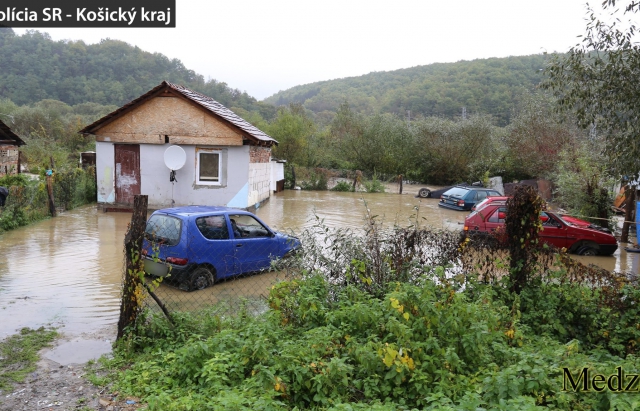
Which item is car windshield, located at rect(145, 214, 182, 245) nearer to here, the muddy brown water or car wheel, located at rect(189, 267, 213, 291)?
car wheel, located at rect(189, 267, 213, 291)

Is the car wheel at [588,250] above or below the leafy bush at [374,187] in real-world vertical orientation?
below

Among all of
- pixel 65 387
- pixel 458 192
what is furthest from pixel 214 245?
pixel 458 192

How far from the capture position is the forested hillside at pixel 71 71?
59625 mm

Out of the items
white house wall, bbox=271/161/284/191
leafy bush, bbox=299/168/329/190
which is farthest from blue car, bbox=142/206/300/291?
leafy bush, bbox=299/168/329/190

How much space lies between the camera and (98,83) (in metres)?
63.5

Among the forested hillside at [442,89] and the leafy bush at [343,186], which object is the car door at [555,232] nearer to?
the leafy bush at [343,186]

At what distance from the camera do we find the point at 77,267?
411 inches

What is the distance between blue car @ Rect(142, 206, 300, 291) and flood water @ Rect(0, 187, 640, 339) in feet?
1.21

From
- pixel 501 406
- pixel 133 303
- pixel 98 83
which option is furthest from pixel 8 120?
pixel 501 406

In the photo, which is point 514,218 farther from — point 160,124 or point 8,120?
point 8,120

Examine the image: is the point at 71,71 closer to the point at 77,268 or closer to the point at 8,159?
the point at 8,159

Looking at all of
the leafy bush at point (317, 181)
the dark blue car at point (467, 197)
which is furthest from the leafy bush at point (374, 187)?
the dark blue car at point (467, 197)

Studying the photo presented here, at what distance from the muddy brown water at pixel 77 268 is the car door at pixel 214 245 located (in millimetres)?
402

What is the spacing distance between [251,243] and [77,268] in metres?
4.07
